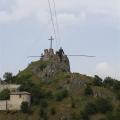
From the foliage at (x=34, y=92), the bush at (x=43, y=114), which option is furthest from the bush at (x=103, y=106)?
the foliage at (x=34, y=92)

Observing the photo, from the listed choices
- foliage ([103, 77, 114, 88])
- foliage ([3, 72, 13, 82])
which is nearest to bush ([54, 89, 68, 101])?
foliage ([103, 77, 114, 88])

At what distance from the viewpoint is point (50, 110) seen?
483 ft

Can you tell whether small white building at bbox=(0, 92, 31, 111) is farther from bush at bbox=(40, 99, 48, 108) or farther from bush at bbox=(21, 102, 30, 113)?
bush at bbox=(40, 99, 48, 108)

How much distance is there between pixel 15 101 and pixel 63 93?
10669 millimetres

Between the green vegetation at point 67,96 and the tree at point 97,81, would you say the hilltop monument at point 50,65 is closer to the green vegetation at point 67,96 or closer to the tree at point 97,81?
the green vegetation at point 67,96

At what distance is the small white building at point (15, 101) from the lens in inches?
5802

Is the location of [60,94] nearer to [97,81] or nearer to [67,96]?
[67,96]

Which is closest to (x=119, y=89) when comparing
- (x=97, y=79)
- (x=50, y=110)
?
(x=97, y=79)

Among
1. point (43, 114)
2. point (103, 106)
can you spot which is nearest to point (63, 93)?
point (43, 114)

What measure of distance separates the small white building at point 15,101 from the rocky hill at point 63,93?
1.35 meters

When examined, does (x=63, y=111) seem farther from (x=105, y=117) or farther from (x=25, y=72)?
(x=25, y=72)

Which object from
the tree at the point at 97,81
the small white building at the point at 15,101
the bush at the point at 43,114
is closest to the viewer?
the bush at the point at 43,114

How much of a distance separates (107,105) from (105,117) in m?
4.90

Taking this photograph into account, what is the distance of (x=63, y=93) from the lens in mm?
152250
